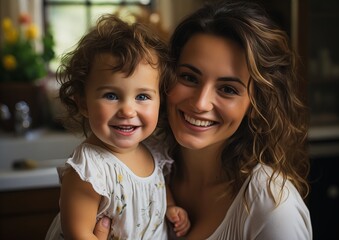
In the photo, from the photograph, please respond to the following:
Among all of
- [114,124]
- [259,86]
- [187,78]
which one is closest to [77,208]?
[114,124]

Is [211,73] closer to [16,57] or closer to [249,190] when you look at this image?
[249,190]

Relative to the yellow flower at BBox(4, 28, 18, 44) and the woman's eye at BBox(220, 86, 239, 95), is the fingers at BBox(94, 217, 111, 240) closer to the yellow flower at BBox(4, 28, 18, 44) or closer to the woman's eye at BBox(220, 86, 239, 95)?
the woman's eye at BBox(220, 86, 239, 95)

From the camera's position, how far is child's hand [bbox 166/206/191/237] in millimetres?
1146

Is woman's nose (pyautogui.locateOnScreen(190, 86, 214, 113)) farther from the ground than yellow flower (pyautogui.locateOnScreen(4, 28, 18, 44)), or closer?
farther from the ground

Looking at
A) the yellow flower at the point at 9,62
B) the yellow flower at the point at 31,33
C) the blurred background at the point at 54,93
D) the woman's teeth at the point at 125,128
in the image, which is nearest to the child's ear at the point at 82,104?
the woman's teeth at the point at 125,128

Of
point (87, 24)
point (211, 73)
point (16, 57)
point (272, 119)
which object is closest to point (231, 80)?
point (211, 73)

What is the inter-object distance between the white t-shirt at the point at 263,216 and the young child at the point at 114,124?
20 cm

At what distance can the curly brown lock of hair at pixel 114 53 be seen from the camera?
0.94 metres

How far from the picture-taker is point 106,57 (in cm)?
94

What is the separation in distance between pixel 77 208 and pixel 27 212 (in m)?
1.20

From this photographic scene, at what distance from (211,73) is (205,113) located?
4.0 inches

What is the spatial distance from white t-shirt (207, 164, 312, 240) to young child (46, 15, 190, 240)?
0.64 ft

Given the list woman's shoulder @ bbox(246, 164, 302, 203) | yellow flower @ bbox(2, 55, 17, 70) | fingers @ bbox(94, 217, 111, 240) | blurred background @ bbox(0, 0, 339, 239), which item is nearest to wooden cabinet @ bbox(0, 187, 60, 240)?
blurred background @ bbox(0, 0, 339, 239)

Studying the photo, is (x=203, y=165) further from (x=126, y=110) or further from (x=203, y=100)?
(x=126, y=110)
